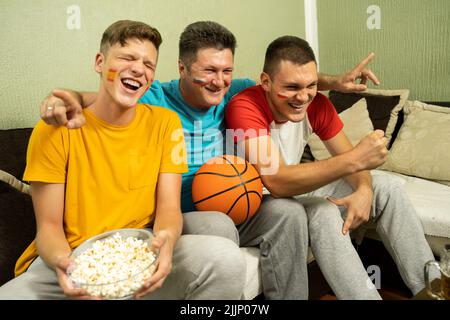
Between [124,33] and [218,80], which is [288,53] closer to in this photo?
[218,80]

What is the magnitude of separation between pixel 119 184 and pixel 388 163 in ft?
5.59

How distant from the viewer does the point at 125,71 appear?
139 centimetres

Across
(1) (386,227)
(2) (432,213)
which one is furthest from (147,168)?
(2) (432,213)

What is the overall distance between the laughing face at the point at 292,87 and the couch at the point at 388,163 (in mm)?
625

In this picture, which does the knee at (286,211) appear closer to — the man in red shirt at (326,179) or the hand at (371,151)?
the man in red shirt at (326,179)

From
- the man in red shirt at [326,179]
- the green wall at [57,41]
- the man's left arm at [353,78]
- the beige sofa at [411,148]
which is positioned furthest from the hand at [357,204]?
the green wall at [57,41]

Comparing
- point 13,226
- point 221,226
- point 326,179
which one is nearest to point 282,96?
point 326,179

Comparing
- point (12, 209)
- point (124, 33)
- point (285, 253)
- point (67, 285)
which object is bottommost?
point (285, 253)

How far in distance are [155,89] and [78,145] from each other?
525 mm

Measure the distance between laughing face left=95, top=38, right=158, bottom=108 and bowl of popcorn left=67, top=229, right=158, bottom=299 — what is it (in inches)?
18.3

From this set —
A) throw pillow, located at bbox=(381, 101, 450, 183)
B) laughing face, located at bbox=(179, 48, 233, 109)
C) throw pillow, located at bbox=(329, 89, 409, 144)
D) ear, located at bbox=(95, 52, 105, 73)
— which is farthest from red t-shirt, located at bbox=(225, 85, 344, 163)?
throw pillow, located at bbox=(329, 89, 409, 144)

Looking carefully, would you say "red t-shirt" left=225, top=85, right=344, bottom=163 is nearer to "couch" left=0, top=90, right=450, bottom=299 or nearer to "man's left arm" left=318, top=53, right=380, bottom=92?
"man's left arm" left=318, top=53, right=380, bottom=92

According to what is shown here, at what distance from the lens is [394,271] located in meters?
2.03

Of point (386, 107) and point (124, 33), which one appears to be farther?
point (386, 107)
